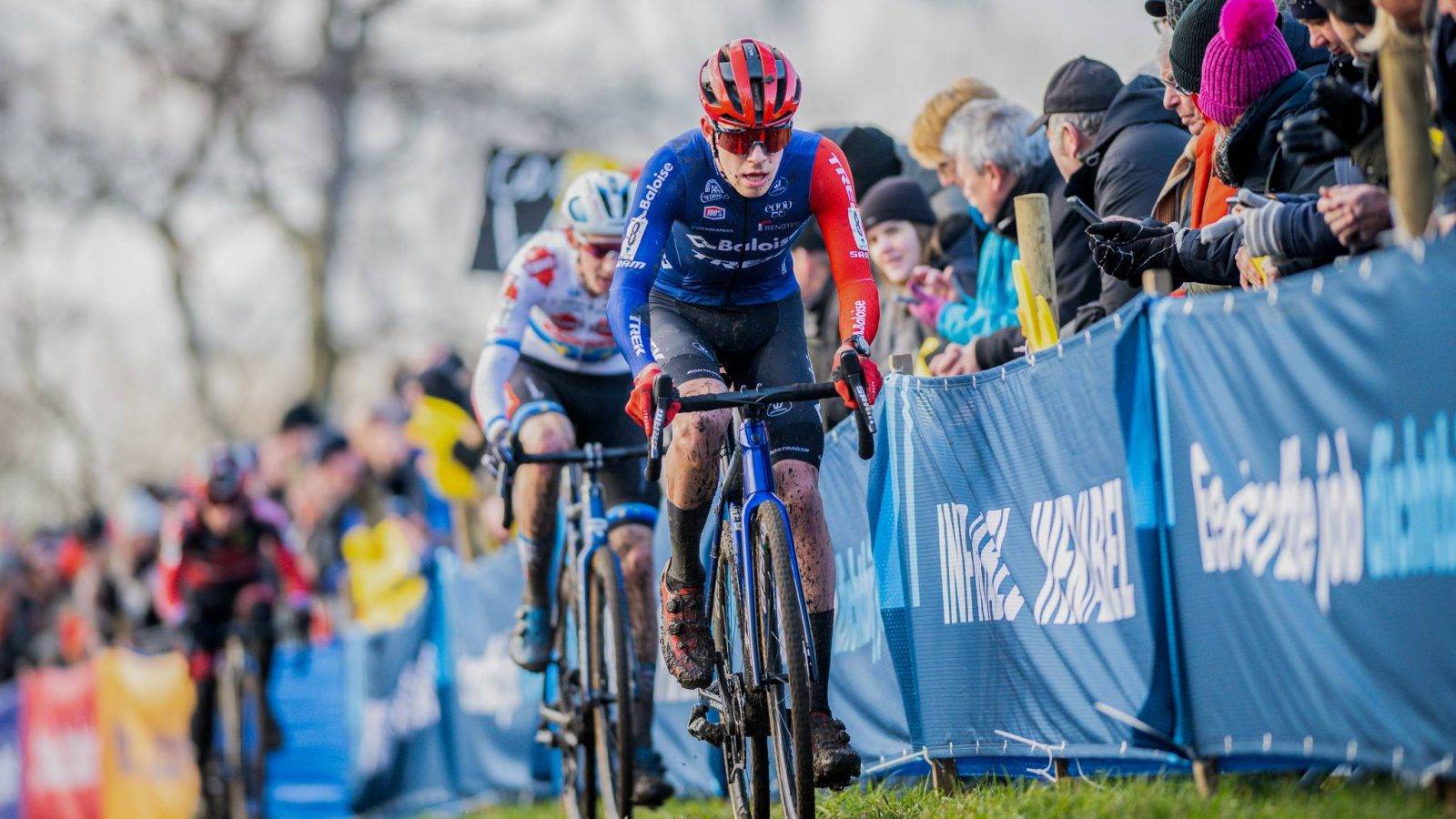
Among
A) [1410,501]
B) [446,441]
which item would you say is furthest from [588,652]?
[446,441]

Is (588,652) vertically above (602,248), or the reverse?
(602,248)

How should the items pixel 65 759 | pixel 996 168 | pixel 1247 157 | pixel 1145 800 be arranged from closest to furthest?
1. pixel 1145 800
2. pixel 1247 157
3. pixel 996 168
4. pixel 65 759

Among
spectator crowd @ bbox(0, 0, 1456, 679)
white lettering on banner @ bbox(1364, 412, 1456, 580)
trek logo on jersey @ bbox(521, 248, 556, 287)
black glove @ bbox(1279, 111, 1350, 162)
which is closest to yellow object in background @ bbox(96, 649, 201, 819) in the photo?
spectator crowd @ bbox(0, 0, 1456, 679)

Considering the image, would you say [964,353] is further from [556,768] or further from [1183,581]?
[556,768]

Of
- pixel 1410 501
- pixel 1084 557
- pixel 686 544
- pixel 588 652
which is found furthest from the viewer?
pixel 588 652

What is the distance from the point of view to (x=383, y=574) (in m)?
14.7

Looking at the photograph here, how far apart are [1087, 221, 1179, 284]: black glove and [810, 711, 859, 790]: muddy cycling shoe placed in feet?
5.55

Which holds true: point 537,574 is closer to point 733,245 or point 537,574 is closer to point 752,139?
point 733,245

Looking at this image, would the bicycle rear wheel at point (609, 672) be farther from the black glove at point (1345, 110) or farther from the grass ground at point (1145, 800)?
the black glove at point (1345, 110)

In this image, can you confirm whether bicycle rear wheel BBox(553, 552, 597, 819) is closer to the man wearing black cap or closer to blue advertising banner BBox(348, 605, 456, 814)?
the man wearing black cap

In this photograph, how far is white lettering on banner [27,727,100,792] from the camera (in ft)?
60.4

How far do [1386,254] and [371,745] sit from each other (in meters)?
11.1

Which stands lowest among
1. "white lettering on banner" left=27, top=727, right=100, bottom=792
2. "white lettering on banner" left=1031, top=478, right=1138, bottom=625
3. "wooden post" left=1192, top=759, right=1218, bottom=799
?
"white lettering on banner" left=27, top=727, right=100, bottom=792

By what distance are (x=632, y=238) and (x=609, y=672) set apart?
215 centimetres
